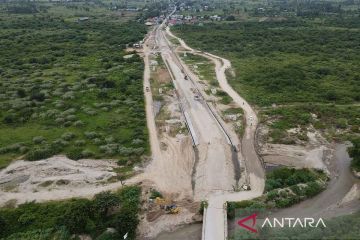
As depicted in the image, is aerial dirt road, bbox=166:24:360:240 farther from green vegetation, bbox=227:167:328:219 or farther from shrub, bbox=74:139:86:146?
shrub, bbox=74:139:86:146

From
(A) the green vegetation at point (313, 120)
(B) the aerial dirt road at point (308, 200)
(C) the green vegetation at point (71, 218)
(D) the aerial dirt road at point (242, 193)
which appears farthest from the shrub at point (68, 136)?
(A) the green vegetation at point (313, 120)

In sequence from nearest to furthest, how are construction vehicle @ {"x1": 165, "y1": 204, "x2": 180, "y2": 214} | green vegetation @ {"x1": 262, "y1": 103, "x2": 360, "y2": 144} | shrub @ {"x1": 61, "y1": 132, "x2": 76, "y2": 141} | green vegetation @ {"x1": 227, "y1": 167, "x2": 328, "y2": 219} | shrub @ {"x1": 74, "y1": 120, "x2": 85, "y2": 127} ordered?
construction vehicle @ {"x1": 165, "y1": 204, "x2": 180, "y2": 214} → green vegetation @ {"x1": 227, "y1": 167, "x2": 328, "y2": 219} → shrub @ {"x1": 61, "y1": 132, "x2": 76, "y2": 141} → green vegetation @ {"x1": 262, "y1": 103, "x2": 360, "y2": 144} → shrub @ {"x1": 74, "y1": 120, "x2": 85, "y2": 127}

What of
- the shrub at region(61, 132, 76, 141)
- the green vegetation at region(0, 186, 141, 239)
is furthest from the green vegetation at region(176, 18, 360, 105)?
the green vegetation at region(0, 186, 141, 239)

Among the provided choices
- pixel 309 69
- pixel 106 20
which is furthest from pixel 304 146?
pixel 106 20

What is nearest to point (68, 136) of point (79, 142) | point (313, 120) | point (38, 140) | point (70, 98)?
point (79, 142)

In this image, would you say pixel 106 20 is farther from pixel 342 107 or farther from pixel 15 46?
pixel 342 107

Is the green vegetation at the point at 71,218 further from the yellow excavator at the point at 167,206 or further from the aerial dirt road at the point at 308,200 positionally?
the aerial dirt road at the point at 308,200
